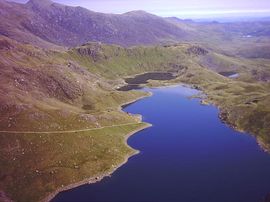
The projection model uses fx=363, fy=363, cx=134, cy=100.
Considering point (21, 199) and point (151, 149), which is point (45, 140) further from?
point (151, 149)

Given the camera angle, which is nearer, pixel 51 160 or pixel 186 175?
pixel 186 175

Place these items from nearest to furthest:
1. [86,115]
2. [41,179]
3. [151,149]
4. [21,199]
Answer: [21,199]
[41,179]
[151,149]
[86,115]

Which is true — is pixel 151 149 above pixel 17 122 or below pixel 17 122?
below

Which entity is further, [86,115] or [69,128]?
[86,115]

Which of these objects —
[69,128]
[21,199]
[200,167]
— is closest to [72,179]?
[21,199]

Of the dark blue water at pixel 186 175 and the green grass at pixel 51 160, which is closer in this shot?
the dark blue water at pixel 186 175

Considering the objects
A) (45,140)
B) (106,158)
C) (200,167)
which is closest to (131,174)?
(106,158)

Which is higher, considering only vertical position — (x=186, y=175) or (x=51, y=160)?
(x=51, y=160)

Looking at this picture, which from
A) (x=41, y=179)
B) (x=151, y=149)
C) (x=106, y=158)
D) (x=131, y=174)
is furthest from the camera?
(x=151, y=149)

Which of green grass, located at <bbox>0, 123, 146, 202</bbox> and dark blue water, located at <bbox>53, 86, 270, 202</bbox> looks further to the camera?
green grass, located at <bbox>0, 123, 146, 202</bbox>

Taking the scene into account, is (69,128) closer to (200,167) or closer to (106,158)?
(106,158)
